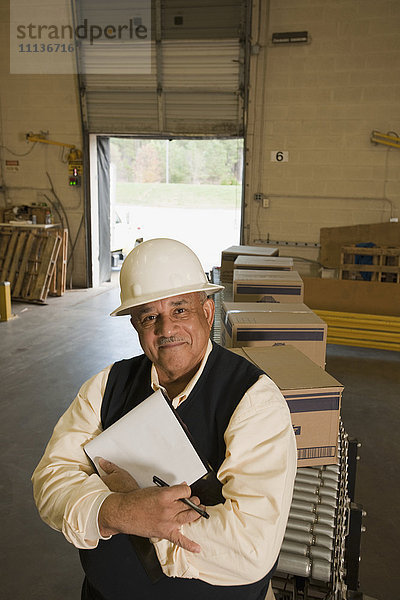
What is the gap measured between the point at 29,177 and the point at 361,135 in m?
6.15

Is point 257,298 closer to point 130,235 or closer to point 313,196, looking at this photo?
point 313,196

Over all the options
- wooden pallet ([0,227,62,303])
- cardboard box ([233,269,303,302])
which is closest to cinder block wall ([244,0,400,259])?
wooden pallet ([0,227,62,303])

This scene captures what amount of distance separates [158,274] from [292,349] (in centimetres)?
134

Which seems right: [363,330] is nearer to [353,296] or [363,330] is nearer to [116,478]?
[353,296]

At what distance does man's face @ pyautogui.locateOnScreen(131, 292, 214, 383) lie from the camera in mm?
1425

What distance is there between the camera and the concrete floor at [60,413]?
93.5 inches

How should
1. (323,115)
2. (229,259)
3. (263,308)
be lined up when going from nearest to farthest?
(263,308), (229,259), (323,115)

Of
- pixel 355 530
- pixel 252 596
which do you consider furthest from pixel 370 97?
pixel 252 596

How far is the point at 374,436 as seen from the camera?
12.1 feet

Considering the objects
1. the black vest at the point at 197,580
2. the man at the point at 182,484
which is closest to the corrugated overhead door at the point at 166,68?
the man at the point at 182,484

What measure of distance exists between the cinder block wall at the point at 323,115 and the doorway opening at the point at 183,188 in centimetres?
616

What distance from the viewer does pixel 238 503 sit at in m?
1.16

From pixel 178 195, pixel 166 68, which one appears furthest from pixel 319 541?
pixel 178 195

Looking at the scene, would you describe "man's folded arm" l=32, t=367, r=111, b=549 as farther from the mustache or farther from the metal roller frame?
the metal roller frame
